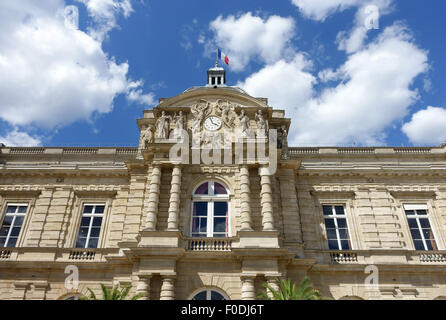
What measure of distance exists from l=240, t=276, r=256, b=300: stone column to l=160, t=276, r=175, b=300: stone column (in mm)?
2998

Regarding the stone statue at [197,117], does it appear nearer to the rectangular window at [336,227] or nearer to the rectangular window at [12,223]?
the rectangular window at [336,227]

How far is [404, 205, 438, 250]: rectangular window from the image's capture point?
19.0 meters

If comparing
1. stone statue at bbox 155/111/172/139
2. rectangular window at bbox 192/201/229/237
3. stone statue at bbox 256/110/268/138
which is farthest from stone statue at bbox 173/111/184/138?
stone statue at bbox 256/110/268/138

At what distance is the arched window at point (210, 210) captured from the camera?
17656 mm

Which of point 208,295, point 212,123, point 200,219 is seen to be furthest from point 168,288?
point 212,123

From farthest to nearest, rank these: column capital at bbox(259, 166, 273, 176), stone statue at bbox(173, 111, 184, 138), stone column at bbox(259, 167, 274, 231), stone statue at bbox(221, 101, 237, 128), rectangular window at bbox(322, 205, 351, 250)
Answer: stone statue at bbox(221, 101, 237, 128)
stone statue at bbox(173, 111, 184, 138)
rectangular window at bbox(322, 205, 351, 250)
column capital at bbox(259, 166, 273, 176)
stone column at bbox(259, 167, 274, 231)

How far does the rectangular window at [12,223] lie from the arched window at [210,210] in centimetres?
997

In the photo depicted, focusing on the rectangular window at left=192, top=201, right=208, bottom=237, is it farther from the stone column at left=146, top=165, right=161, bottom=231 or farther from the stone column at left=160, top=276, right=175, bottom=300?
the stone column at left=160, top=276, right=175, bottom=300

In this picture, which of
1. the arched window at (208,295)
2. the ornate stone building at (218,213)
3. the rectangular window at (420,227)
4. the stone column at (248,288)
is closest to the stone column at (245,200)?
the ornate stone building at (218,213)

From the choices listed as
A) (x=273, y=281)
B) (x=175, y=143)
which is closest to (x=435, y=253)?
(x=273, y=281)

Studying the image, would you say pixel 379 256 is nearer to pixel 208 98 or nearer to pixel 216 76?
pixel 208 98

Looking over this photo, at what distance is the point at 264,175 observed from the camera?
1838cm

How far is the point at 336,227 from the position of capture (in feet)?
63.6
